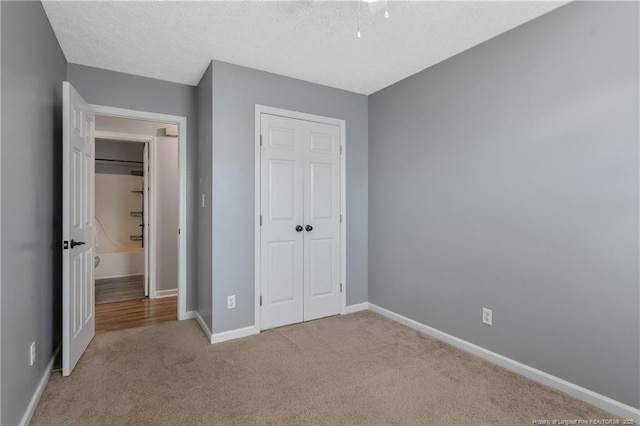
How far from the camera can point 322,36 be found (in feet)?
8.09

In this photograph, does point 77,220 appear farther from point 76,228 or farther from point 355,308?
point 355,308

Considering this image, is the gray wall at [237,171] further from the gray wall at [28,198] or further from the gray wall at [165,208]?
the gray wall at [165,208]

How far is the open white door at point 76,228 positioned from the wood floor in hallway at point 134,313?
17.2 inches

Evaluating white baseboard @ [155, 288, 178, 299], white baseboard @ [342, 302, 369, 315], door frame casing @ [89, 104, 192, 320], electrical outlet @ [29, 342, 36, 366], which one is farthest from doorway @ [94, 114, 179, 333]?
white baseboard @ [342, 302, 369, 315]

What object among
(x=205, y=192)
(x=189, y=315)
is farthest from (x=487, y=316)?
(x=189, y=315)

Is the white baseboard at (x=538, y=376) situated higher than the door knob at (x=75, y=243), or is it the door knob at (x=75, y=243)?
the door knob at (x=75, y=243)

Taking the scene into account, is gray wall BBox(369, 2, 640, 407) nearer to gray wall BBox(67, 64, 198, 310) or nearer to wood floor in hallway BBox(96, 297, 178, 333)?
gray wall BBox(67, 64, 198, 310)

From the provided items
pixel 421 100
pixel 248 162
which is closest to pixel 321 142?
pixel 248 162

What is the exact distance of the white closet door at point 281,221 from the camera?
10.3 ft

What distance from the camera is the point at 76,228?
7.97 ft

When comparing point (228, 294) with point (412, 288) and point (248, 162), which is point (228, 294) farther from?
point (412, 288)

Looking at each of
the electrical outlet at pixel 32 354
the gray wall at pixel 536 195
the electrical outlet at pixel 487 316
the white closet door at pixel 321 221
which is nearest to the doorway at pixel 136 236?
the electrical outlet at pixel 32 354

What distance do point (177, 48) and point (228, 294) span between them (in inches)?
82.6

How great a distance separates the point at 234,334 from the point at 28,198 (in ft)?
5.99
